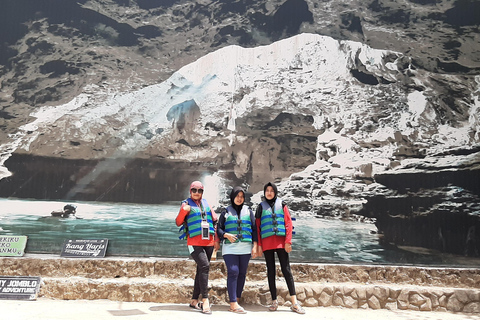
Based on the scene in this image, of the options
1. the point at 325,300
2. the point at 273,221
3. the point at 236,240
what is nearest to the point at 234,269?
the point at 236,240

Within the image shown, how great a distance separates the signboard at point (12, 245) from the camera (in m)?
4.71

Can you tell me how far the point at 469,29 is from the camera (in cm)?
562

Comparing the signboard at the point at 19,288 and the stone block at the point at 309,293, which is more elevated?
the signboard at the point at 19,288

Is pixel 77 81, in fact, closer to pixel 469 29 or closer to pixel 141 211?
pixel 141 211

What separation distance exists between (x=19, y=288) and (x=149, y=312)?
1452 mm

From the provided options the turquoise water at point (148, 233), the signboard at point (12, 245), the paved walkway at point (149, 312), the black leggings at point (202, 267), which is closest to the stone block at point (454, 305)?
the paved walkway at point (149, 312)

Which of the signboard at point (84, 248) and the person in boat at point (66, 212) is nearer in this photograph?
the signboard at point (84, 248)

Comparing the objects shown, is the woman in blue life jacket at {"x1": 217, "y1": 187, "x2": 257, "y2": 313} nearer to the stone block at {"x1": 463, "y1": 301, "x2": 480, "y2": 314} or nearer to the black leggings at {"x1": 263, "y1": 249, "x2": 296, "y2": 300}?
the black leggings at {"x1": 263, "y1": 249, "x2": 296, "y2": 300}

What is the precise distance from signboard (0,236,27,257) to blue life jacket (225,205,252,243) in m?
3.07

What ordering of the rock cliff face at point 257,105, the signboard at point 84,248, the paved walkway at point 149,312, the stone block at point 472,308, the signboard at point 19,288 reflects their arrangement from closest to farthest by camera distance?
the paved walkway at point 149,312, the signboard at point 19,288, the stone block at point 472,308, the signboard at point 84,248, the rock cliff face at point 257,105

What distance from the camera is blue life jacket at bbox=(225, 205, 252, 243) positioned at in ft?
10.5

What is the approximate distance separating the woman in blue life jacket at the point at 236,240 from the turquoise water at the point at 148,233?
175cm

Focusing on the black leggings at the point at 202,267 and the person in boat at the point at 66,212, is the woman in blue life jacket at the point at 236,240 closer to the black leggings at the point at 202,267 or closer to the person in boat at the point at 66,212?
the black leggings at the point at 202,267

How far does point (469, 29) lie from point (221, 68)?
3.74 metres
